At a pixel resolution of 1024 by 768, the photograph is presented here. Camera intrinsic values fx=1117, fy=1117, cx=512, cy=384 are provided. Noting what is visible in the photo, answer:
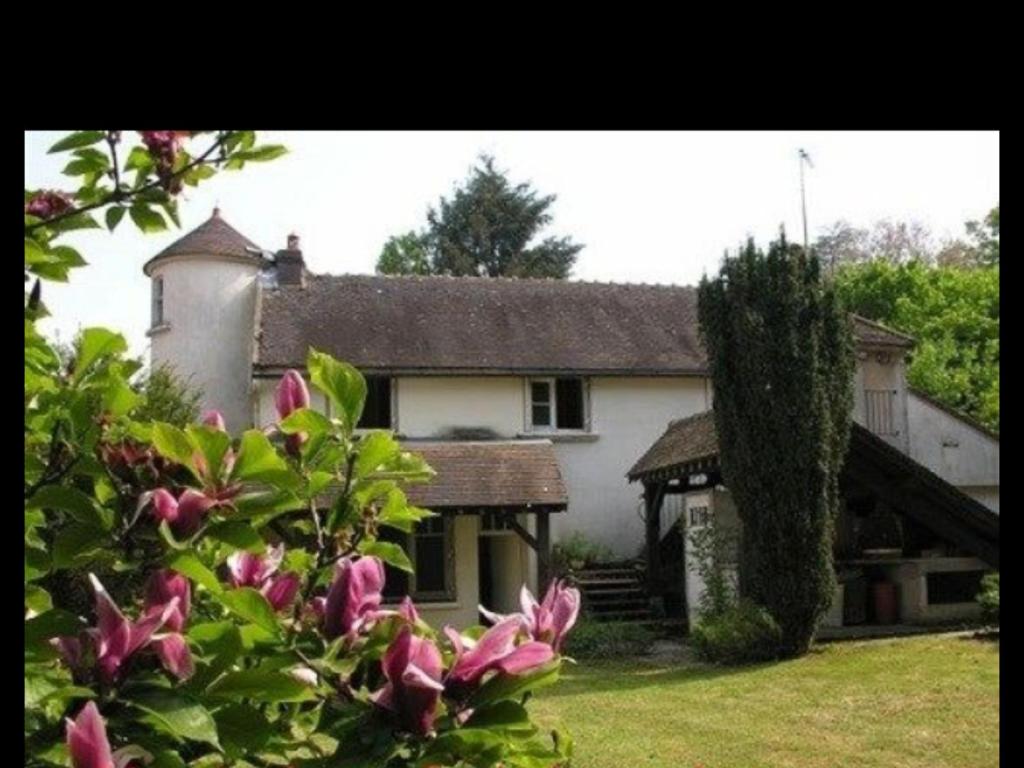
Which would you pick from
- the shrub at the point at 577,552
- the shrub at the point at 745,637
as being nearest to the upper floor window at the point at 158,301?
the shrub at the point at 577,552

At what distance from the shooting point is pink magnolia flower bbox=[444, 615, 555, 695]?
166cm

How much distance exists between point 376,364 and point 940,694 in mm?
14159

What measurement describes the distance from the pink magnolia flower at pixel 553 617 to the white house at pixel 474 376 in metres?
21.2

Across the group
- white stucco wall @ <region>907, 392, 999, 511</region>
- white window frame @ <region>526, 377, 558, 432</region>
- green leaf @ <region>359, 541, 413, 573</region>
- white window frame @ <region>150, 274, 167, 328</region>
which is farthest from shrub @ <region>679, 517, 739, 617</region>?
green leaf @ <region>359, 541, 413, 573</region>

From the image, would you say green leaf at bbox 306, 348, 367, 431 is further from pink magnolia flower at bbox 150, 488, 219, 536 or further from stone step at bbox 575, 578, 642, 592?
stone step at bbox 575, 578, 642, 592

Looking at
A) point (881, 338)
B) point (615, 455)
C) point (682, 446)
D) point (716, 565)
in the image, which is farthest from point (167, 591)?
point (881, 338)

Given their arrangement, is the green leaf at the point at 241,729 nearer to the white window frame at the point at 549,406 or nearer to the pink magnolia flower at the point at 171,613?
the pink magnolia flower at the point at 171,613

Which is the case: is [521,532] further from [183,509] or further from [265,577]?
[183,509]

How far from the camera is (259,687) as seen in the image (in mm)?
1648

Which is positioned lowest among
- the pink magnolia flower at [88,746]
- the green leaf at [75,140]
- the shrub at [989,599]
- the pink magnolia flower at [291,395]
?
the shrub at [989,599]

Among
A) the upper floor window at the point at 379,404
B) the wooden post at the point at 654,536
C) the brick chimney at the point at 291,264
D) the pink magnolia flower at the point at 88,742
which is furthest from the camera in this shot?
the brick chimney at the point at 291,264

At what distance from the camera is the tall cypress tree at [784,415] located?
686 inches

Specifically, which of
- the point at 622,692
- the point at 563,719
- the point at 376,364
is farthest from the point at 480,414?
the point at 563,719
